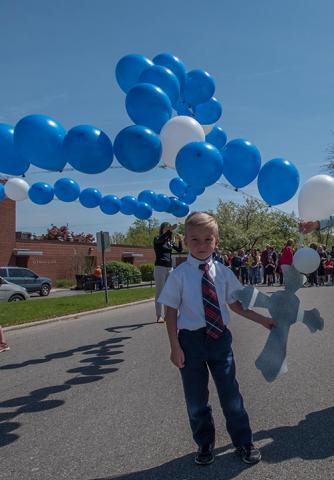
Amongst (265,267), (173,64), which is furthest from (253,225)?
(173,64)

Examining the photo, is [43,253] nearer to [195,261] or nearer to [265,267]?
[265,267]

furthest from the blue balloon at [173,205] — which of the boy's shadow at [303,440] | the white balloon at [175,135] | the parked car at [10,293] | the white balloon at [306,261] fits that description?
the parked car at [10,293]

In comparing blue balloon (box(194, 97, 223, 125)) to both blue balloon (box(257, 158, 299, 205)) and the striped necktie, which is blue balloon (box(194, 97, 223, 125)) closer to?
blue balloon (box(257, 158, 299, 205))

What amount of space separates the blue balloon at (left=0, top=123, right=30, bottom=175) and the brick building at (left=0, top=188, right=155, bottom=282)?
72.6 ft

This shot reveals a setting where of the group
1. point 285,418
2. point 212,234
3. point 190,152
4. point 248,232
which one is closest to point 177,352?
point 212,234

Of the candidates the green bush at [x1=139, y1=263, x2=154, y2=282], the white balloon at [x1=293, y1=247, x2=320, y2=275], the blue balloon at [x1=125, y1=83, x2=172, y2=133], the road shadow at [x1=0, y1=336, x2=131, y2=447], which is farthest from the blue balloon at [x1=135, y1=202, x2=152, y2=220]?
the green bush at [x1=139, y1=263, x2=154, y2=282]

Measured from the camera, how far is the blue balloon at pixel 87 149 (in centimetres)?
596

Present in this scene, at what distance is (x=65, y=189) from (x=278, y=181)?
411 centimetres

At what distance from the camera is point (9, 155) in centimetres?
673

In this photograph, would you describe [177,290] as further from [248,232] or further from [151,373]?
→ [248,232]

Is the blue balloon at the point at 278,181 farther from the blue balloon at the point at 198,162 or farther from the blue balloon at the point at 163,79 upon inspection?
the blue balloon at the point at 163,79

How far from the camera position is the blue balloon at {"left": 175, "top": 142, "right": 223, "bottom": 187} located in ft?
19.4

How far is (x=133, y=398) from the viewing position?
187 inches

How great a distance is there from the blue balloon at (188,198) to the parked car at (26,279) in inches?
646
